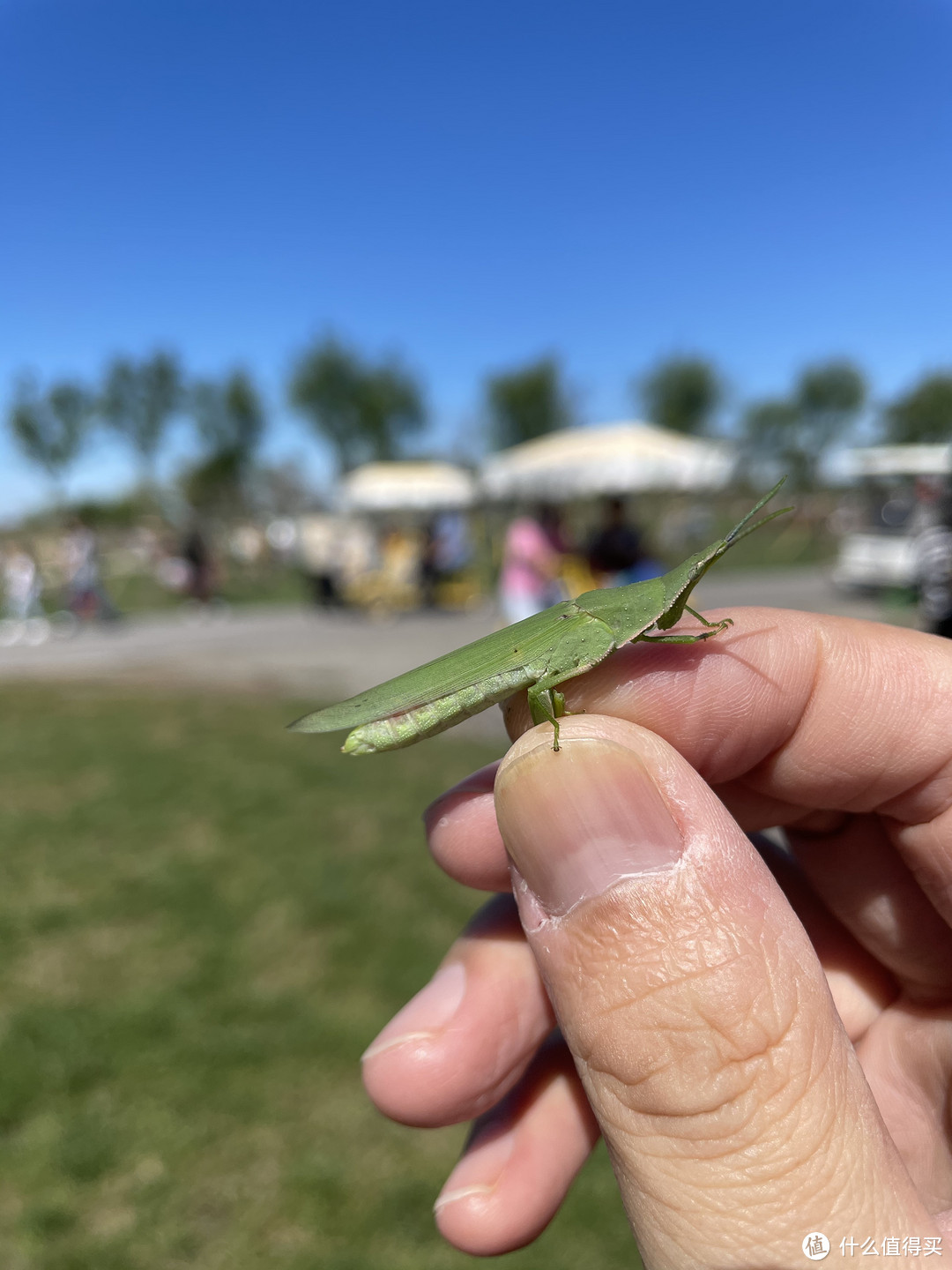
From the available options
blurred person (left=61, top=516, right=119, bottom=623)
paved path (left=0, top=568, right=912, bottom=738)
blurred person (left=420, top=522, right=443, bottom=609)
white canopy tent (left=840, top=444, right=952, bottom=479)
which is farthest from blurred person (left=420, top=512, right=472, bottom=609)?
white canopy tent (left=840, top=444, right=952, bottom=479)

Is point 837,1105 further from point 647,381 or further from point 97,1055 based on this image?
point 647,381

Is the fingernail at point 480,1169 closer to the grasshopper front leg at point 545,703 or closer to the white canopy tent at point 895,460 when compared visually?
the grasshopper front leg at point 545,703

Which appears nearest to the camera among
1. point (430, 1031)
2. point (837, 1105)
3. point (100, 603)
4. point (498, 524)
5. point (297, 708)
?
point (837, 1105)

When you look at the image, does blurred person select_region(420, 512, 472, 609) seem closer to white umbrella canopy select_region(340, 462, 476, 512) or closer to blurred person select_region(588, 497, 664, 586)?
white umbrella canopy select_region(340, 462, 476, 512)

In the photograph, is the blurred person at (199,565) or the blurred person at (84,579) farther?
the blurred person at (199,565)

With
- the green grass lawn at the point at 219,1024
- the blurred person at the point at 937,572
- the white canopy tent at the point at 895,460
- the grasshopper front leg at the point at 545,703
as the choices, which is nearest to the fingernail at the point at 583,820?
the grasshopper front leg at the point at 545,703

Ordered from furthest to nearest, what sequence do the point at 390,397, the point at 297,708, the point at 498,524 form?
1. the point at 390,397
2. the point at 498,524
3. the point at 297,708

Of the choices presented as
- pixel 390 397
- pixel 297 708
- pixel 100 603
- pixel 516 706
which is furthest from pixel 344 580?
pixel 390 397
